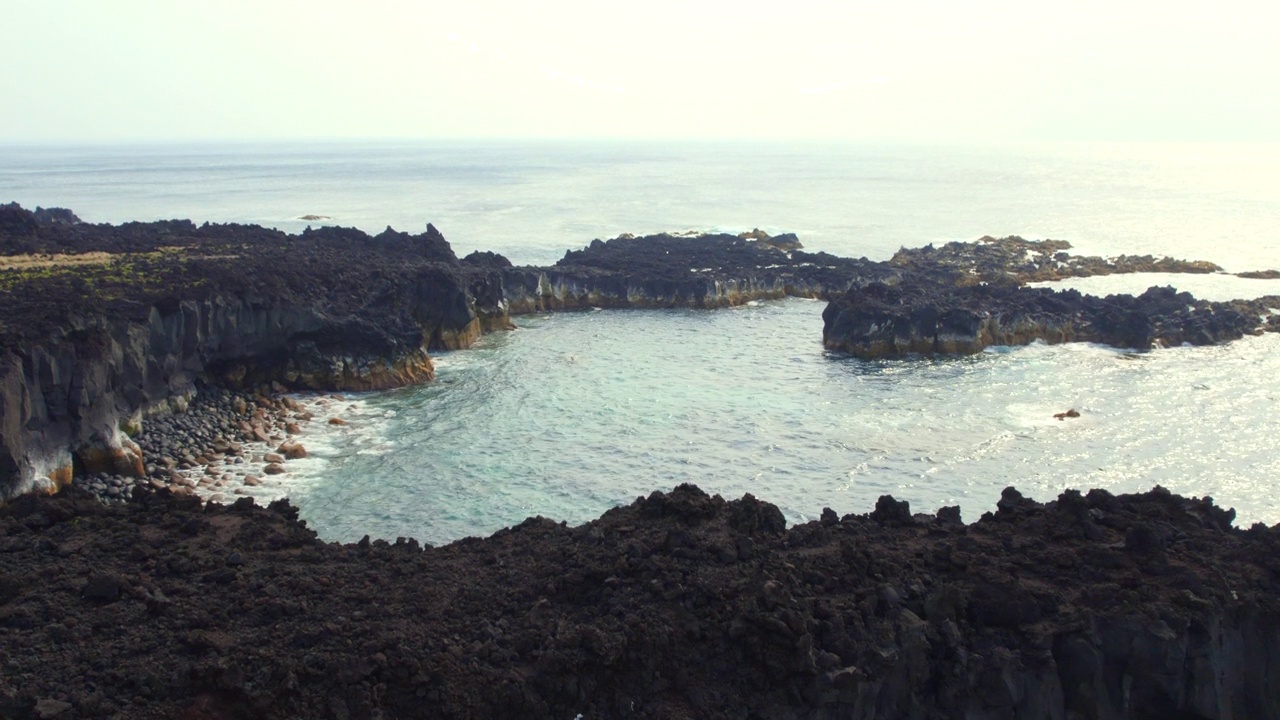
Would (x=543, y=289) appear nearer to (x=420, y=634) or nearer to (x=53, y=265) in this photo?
(x=53, y=265)

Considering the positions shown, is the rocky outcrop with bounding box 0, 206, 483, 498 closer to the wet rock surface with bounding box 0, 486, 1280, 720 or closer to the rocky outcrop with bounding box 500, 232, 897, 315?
the rocky outcrop with bounding box 500, 232, 897, 315

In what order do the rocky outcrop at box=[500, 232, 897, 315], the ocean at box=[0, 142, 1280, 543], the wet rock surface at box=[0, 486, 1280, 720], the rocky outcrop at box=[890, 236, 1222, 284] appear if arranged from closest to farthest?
the wet rock surface at box=[0, 486, 1280, 720], the ocean at box=[0, 142, 1280, 543], the rocky outcrop at box=[500, 232, 897, 315], the rocky outcrop at box=[890, 236, 1222, 284]

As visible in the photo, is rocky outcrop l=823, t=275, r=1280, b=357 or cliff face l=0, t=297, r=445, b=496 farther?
rocky outcrop l=823, t=275, r=1280, b=357

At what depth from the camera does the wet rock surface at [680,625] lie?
16703 mm

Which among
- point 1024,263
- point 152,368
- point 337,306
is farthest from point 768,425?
point 1024,263

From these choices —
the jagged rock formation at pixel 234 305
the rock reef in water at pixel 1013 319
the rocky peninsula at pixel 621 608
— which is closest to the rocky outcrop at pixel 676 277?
the jagged rock formation at pixel 234 305

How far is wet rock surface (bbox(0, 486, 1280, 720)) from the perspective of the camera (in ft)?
54.8

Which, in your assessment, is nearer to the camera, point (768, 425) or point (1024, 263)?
point (768, 425)

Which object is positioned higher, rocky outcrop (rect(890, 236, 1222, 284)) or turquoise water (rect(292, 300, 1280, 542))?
rocky outcrop (rect(890, 236, 1222, 284))

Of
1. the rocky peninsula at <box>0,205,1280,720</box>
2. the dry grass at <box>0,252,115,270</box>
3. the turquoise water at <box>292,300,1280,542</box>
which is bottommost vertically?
the turquoise water at <box>292,300,1280,542</box>

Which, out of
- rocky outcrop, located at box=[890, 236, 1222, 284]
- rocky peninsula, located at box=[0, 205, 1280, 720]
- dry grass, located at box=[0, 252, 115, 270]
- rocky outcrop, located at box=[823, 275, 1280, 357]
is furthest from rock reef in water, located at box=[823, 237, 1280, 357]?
dry grass, located at box=[0, 252, 115, 270]

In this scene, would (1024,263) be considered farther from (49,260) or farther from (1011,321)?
(49,260)

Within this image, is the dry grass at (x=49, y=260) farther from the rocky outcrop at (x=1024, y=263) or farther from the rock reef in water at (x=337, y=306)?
the rocky outcrop at (x=1024, y=263)

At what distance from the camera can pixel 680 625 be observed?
59.5 feet
